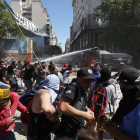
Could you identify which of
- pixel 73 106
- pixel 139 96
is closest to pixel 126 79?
pixel 139 96

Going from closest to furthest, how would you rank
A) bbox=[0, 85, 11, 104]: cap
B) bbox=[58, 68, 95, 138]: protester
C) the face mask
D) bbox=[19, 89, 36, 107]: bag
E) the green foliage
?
the face mask, bbox=[58, 68, 95, 138]: protester, bbox=[0, 85, 11, 104]: cap, bbox=[19, 89, 36, 107]: bag, the green foliage

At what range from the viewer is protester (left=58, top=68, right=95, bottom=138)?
1.63 meters

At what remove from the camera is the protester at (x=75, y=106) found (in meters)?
1.63

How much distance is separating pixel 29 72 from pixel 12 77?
1389 millimetres

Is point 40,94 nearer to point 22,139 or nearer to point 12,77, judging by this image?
point 22,139

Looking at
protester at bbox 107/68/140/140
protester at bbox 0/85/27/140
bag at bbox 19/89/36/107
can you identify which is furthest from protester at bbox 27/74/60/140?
protester at bbox 107/68/140/140

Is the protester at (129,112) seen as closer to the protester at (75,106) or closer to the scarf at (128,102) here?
the scarf at (128,102)

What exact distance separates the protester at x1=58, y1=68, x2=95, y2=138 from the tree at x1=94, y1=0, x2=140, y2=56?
75.6 ft

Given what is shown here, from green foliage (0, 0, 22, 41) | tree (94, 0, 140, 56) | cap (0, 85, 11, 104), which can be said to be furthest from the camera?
tree (94, 0, 140, 56)

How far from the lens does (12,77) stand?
7.10m

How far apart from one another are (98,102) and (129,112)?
52.0 inches

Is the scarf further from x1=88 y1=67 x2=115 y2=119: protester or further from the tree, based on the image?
the tree

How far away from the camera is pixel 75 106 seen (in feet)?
5.70

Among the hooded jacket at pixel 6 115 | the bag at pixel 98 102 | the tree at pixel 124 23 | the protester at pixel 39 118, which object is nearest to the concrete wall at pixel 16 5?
the tree at pixel 124 23
